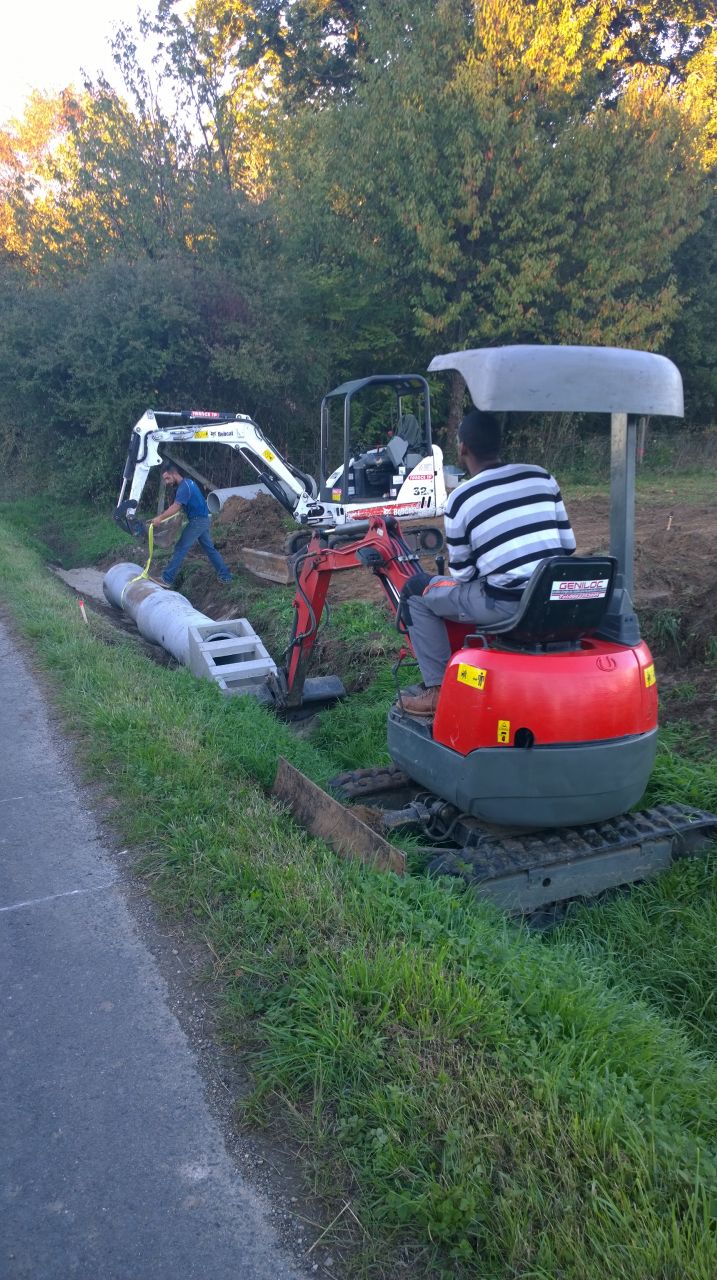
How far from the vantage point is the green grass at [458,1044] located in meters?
2.35

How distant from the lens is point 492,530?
14.3 ft

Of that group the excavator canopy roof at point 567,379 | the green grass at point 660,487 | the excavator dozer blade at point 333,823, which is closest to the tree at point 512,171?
the green grass at point 660,487

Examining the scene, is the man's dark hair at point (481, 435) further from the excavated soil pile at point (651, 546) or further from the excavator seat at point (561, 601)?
the excavated soil pile at point (651, 546)

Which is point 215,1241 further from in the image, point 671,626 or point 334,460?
point 334,460

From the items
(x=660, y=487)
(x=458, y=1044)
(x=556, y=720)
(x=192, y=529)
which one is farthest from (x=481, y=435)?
(x=660, y=487)

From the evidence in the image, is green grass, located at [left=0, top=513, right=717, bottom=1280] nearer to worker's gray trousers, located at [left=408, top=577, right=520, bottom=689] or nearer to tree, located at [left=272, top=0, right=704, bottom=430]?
worker's gray trousers, located at [left=408, top=577, right=520, bottom=689]

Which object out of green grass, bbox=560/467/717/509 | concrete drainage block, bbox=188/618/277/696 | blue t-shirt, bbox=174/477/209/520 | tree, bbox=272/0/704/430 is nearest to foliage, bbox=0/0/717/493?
tree, bbox=272/0/704/430

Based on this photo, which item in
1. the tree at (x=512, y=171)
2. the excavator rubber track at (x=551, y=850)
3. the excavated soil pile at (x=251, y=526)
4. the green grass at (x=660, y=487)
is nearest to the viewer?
the excavator rubber track at (x=551, y=850)

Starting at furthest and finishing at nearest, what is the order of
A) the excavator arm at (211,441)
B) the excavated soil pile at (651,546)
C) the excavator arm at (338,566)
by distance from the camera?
1. the excavator arm at (211,441)
2. the excavated soil pile at (651,546)
3. the excavator arm at (338,566)

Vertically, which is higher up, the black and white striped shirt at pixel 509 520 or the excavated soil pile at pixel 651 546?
the black and white striped shirt at pixel 509 520

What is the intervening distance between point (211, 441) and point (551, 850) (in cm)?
1019

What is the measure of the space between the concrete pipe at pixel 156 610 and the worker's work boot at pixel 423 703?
4234mm

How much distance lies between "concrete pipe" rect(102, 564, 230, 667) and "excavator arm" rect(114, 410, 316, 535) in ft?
3.24

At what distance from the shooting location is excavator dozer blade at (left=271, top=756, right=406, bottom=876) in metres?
4.01
